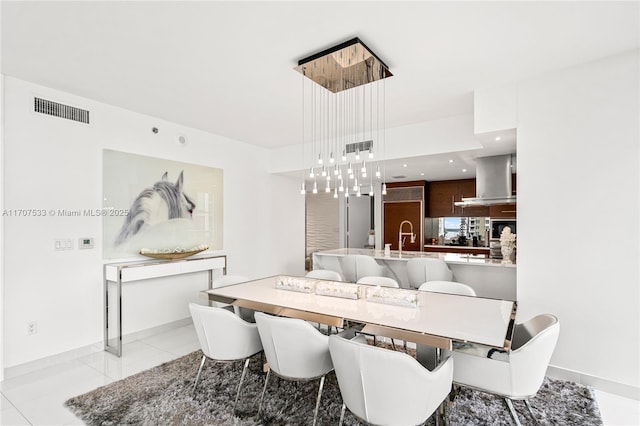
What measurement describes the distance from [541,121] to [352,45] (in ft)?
6.16

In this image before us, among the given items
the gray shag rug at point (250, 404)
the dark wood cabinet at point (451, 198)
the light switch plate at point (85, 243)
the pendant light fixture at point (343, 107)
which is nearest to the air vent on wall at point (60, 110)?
the light switch plate at point (85, 243)

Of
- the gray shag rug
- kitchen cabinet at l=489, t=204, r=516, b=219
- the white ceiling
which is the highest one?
the white ceiling

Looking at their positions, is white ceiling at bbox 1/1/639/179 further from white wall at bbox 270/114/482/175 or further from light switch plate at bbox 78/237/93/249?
light switch plate at bbox 78/237/93/249

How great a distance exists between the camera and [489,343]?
1.66 metres

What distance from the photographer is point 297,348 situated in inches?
78.3

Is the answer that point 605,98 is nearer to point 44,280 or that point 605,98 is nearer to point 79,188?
point 79,188

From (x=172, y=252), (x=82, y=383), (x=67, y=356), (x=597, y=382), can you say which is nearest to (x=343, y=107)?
(x=172, y=252)

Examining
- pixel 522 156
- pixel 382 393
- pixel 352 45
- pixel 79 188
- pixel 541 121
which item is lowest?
pixel 382 393

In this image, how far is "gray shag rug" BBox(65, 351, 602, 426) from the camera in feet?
7.16

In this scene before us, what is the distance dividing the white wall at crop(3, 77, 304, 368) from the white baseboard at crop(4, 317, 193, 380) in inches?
1.7

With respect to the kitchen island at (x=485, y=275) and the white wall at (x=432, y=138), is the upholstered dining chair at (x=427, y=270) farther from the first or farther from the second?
the white wall at (x=432, y=138)

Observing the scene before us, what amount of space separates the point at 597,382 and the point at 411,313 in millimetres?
1822

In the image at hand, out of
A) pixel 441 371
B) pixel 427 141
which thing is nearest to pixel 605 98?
pixel 427 141

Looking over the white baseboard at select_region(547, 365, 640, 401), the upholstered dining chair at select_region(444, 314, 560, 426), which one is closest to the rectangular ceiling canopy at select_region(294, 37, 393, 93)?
the upholstered dining chair at select_region(444, 314, 560, 426)
